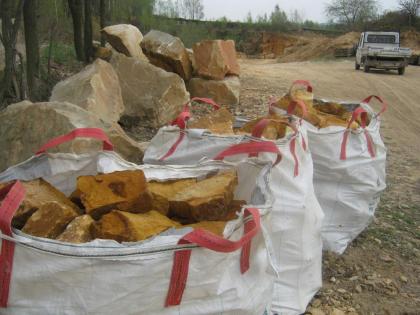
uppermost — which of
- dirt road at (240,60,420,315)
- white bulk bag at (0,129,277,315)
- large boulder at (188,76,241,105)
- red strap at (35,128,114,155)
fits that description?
red strap at (35,128,114,155)

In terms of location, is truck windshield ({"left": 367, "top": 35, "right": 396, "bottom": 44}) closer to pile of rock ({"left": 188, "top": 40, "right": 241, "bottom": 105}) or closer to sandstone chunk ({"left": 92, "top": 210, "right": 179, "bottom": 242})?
pile of rock ({"left": 188, "top": 40, "right": 241, "bottom": 105})

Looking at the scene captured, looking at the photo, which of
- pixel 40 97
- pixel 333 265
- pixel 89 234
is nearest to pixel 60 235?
pixel 89 234

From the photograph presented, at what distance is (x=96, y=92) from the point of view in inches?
193

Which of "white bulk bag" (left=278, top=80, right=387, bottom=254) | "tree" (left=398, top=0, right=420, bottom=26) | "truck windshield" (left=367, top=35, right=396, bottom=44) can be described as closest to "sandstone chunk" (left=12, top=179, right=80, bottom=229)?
"white bulk bag" (left=278, top=80, right=387, bottom=254)

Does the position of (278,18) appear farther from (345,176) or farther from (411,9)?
(345,176)

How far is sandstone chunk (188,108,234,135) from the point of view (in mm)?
2828

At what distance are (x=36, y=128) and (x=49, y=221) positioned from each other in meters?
1.75

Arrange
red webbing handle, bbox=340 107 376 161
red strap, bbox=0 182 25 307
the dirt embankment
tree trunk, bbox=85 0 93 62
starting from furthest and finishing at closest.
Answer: the dirt embankment, tree trunk, bbox=85 0 93 62, red webbing handle, bbox=340 107 376 161, red strap, bbox=0 182 25 307

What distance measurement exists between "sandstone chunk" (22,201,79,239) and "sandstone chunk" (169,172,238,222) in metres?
0.42

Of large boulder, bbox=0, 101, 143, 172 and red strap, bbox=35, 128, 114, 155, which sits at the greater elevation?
red strap, bbox=35, 128, 114, 155

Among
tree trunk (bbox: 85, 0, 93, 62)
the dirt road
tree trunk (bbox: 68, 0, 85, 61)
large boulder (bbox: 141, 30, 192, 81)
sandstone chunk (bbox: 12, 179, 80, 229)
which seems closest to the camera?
sandstone chunk (bbox: 12, 179, 80, 229)

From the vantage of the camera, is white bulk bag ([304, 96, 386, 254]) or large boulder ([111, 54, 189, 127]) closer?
white bulk bag ([304, 96, 386, 254])

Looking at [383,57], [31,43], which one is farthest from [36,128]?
[383,57]

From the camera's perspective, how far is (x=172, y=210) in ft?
6.46
